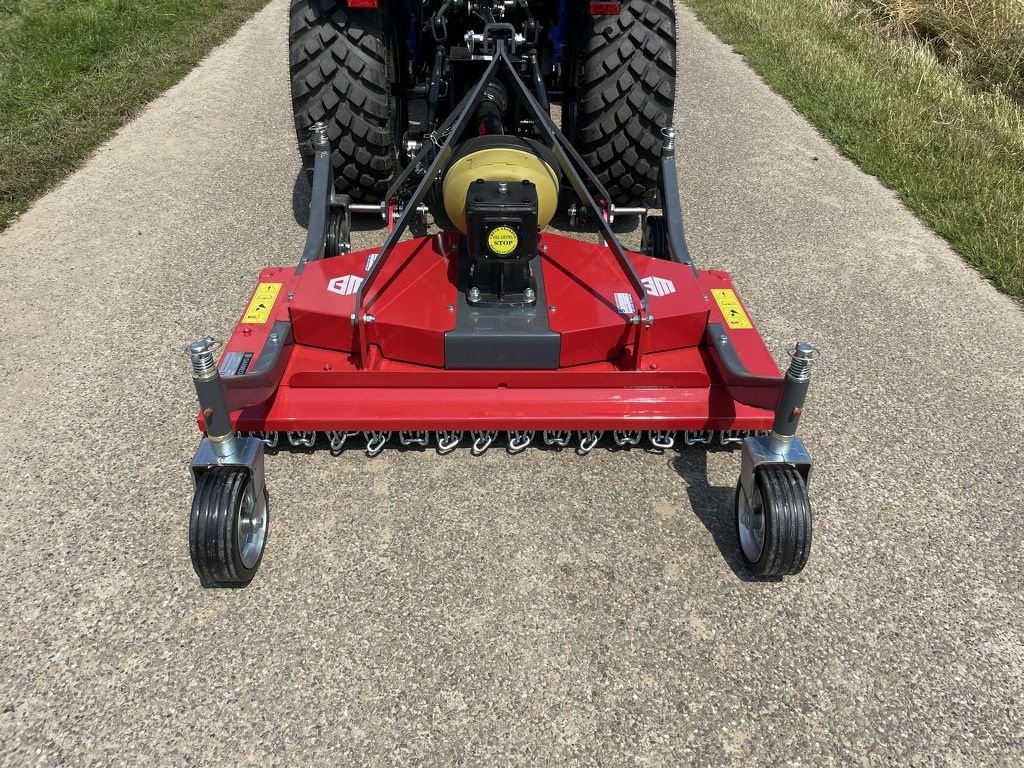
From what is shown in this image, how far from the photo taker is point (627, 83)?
3494 millimetres

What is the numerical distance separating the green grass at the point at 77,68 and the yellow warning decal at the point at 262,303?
87.7 inches

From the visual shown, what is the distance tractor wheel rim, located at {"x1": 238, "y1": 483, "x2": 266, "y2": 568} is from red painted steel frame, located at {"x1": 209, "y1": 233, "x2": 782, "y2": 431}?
30cm

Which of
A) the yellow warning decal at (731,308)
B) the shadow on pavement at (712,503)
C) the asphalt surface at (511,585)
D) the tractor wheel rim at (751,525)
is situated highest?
the yellow warning decal at (731,308)

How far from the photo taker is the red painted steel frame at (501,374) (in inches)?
93.7

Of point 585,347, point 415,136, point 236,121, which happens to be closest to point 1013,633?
point 585,347

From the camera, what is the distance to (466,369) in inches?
97.3

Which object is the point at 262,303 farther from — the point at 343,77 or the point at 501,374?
the point at 343,77

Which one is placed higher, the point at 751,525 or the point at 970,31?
the point at 970,31

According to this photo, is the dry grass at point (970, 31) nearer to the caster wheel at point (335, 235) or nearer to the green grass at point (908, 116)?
the green grass at point (908, 116)

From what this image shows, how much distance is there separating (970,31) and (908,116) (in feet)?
9.23

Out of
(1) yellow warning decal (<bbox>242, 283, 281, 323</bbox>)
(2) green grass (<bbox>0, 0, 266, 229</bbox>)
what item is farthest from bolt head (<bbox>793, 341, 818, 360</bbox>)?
(2) green grass (<bbox>0, 0, 266, 229</bbox>)

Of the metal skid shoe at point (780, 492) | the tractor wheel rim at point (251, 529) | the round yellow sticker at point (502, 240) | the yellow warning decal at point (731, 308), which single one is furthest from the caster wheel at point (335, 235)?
the metal skid shoe at point (780, 492)

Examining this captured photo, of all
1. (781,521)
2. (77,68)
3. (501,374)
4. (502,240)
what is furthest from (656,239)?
(77,68)

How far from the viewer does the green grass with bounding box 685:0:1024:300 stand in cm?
425
